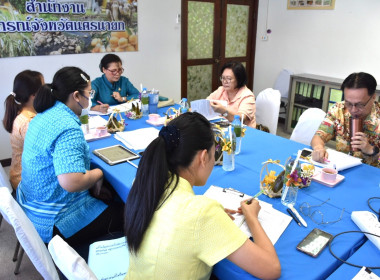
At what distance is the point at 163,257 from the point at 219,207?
0.23m

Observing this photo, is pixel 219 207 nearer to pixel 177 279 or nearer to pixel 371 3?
pixel 177 279

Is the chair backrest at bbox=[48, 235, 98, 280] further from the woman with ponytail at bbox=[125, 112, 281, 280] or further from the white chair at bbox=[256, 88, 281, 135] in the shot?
the white chair at bbox=[256, 88, 281, 135]

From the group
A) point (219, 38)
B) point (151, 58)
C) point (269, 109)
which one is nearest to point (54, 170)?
point (269, 109)

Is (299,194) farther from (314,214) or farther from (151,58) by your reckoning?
(151,58)

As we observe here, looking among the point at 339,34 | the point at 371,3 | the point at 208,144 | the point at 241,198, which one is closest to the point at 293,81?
the point at 339,34

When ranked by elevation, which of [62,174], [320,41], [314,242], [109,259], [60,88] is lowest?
[109,259]

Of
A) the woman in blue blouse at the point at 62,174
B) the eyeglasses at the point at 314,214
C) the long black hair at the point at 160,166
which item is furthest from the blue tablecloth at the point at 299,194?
the long black hair at the point at 160,166

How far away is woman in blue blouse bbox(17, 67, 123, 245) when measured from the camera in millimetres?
1438

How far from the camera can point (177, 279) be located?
3.06 ft

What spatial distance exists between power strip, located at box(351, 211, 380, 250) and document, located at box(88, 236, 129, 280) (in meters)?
0.97

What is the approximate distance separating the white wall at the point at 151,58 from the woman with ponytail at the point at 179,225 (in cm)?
307

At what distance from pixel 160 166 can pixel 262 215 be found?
0.55 meters

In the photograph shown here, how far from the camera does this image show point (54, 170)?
1.50m

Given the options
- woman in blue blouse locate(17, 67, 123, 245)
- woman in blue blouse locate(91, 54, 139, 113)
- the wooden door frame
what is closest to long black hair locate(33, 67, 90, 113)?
woman in blue blouse locate(17, 67, 123, 245)
